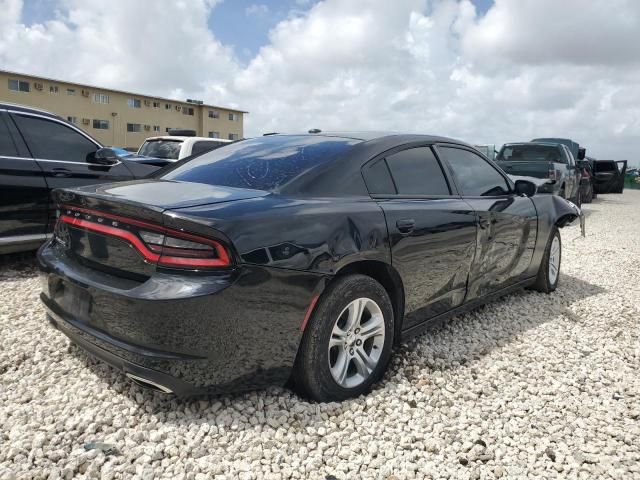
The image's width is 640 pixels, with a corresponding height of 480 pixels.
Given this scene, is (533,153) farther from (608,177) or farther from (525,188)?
(525,188)

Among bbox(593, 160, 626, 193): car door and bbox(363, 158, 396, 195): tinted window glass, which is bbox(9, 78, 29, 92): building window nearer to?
bbox(593, 160, 626, 193): car door

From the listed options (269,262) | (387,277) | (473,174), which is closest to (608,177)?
(473,174)

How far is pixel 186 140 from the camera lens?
28.0 feet

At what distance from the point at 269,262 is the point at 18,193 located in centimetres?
356

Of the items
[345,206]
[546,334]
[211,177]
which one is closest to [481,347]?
[546,334]

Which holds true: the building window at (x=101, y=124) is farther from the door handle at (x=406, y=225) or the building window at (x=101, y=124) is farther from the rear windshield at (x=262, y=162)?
the door handle at (x=406, y=225)

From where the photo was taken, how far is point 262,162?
9.45ft

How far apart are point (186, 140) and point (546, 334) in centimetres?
678

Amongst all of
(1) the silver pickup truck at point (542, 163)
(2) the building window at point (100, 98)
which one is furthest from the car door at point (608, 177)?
(2) the building window at point (100, 98)

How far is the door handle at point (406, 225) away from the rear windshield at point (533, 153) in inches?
380

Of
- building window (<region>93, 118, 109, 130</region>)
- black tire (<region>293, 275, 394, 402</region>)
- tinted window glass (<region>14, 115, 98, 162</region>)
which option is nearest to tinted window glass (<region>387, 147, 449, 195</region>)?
black tire (<region>293, 275, 394, 402</region>)

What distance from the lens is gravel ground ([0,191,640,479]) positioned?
211 cm

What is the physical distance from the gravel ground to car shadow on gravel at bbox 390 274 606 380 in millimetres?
21

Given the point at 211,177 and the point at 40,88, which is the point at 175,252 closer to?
the point at 211,177
